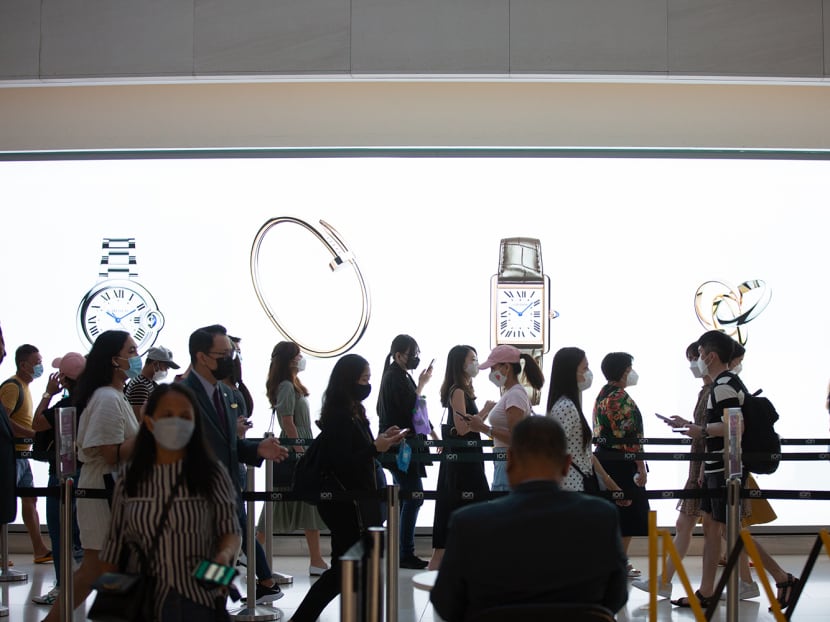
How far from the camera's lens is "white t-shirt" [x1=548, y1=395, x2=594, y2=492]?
5387 millimetres

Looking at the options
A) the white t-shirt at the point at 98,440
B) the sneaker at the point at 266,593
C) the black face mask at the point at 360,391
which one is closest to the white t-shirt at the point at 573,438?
the black face mask at the point at 360,391

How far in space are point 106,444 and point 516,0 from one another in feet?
15.3

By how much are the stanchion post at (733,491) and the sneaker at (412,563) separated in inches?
113

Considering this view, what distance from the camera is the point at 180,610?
10.7 feet

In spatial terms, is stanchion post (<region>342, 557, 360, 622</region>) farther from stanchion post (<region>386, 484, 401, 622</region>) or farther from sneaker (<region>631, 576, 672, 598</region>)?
sneaker (<region>631, 576, 672, 598</region>)

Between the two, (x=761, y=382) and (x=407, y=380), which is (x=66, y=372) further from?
(x=761, y=382)

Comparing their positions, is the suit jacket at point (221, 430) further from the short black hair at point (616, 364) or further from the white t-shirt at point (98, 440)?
the short black hair at point (616, 364)

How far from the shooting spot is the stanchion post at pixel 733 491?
477cm

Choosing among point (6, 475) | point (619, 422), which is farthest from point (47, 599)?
point (619, 422)

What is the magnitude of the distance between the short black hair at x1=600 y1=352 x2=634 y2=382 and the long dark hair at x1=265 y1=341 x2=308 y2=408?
2.36 m

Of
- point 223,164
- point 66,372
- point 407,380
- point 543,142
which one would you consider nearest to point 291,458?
point 407,380

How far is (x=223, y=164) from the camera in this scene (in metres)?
8.56

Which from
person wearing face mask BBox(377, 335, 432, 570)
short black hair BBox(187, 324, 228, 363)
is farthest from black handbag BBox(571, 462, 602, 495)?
short black hair BBox(187, 324, 228, 363)

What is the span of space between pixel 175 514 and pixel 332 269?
5.30 m
